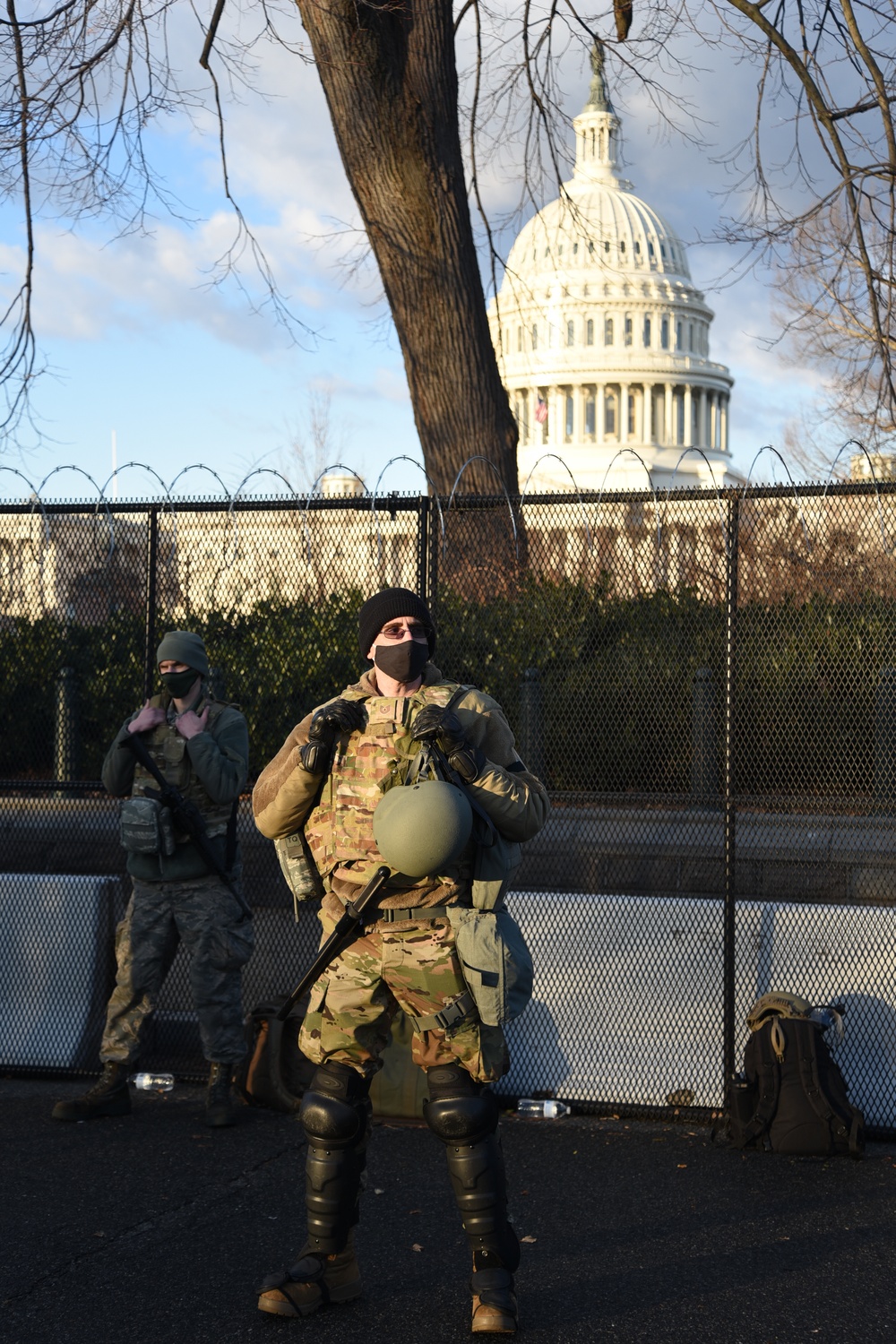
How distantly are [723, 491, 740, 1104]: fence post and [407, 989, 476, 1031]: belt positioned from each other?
2.39m

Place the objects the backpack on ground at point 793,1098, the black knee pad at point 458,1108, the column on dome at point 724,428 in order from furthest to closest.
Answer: the column on dome at point 724,428 < the backpack on ground at point 793,1098 < the black knee pad at point 458,1108

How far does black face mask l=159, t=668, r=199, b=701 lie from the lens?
19.4 ft

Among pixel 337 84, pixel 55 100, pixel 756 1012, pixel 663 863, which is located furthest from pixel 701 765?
pixel 55 100

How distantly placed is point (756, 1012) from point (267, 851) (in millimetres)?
2485

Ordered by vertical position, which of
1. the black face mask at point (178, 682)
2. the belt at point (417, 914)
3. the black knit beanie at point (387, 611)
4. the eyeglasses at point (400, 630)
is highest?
the black knit beanie at point (387, 611)

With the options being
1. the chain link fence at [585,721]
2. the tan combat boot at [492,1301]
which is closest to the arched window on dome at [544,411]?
the chain link fence at [585,721]

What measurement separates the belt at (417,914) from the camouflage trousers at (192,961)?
228 centimetres

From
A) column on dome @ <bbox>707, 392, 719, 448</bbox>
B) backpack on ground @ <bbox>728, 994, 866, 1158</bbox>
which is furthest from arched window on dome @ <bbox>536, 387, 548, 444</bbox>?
backpack on ground @ <bbox>728, 994, 866, 1158</bbox>

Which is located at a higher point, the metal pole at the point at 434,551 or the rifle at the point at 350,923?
the metal pole at the point at 434,551

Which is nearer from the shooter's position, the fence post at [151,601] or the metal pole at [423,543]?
the metal pole at [423,543]

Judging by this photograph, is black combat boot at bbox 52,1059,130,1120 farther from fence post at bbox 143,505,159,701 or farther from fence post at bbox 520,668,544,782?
fence post at bbox 520,668,544,782

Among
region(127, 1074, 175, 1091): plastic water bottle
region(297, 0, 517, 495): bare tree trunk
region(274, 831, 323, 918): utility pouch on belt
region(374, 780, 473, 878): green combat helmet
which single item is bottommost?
region(127, 1074, 175, 1091): plastic water bottle

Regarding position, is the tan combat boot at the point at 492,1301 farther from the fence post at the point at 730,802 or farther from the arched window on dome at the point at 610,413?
the arched window on dome at the point at 610,413

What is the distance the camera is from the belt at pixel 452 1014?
147 inches
